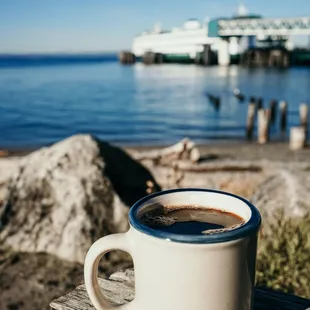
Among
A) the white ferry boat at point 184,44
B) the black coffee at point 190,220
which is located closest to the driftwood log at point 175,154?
the black coffee at point 190,220

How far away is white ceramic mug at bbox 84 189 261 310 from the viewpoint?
3.19ft

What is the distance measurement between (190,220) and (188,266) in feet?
0.62

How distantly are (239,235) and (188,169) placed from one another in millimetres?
6574

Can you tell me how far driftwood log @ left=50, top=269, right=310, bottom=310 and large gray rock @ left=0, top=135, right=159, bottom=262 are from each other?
387 cm

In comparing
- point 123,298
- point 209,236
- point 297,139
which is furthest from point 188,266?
point 297,139

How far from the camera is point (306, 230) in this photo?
4.14 m

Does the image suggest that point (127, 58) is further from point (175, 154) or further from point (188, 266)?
point (188, 266)

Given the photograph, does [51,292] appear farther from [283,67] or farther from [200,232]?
[283,67]

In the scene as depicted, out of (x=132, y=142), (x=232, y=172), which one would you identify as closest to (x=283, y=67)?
(x=132, y=142)

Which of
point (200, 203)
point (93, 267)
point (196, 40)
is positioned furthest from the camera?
point (196, 40)

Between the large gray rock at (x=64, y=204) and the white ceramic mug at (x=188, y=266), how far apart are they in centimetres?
428

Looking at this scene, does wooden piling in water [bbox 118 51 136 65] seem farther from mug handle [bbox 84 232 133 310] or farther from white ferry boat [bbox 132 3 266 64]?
mug handle [bbox 84 232 133 310]

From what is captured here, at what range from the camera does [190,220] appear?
1.15m

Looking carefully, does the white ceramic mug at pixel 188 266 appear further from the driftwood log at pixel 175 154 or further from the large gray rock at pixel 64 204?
the driftwood log at pixel 175 154
